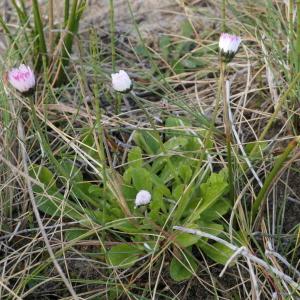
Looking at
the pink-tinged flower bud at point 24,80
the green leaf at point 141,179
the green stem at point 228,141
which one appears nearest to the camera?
the pink-tinged flower bud at point 24,80

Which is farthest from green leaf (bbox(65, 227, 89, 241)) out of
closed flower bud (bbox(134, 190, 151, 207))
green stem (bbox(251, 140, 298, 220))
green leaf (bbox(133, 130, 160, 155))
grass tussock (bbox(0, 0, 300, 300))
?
green stem (bbox(251, 140, 298, 220))

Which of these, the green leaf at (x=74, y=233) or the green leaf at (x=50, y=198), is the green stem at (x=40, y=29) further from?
the green leaf at (x=74, y=233)

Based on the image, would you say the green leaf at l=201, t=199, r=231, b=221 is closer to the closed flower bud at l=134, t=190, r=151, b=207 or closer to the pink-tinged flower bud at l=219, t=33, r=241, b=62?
the closed flower bud at l=134, t=190, r=151, b=207

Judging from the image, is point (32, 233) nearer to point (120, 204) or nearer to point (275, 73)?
point (120, 204)

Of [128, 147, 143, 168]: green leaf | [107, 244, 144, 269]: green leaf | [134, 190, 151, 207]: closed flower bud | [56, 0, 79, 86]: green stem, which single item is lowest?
[107, 244, 144, 269]: green leaf

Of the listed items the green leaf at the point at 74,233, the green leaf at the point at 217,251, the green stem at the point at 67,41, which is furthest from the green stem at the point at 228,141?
the green stem at the point at 67,41

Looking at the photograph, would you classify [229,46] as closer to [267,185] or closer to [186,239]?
[267,185]

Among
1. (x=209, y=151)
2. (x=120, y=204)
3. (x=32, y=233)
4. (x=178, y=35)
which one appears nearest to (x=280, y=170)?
(x=209, y=151)
